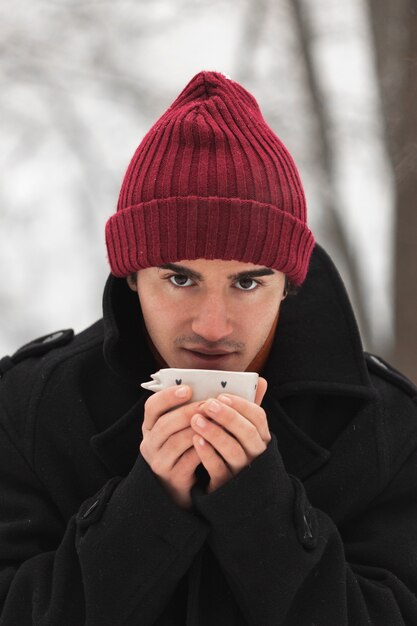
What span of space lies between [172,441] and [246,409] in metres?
0.14

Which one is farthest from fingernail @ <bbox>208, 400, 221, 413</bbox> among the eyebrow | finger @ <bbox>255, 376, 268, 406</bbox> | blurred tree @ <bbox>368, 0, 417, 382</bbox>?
blurred tree @ <bbox>368, 0, 417, 382</bbox>

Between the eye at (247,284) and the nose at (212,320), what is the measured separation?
0.06 m

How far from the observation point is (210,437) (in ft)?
4.91

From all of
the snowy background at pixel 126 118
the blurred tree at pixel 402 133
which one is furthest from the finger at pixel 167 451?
the snowy background at pixel 126 118

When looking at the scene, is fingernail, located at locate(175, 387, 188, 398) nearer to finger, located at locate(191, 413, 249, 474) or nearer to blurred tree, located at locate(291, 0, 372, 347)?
finger, located at locate(191, 413, 249, 474)

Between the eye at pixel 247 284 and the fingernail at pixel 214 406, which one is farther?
the eye at pixel 247 284

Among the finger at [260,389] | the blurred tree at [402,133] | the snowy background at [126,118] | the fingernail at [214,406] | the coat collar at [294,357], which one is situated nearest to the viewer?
the fingernail at [214,406]

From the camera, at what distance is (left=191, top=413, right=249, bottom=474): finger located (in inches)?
58.6

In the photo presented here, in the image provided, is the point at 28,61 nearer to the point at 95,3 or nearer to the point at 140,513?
the point at 95,3

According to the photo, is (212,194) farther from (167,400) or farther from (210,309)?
(167,400)

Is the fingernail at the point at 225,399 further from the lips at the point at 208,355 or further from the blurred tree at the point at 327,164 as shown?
the blurred tree at the point at 327,164

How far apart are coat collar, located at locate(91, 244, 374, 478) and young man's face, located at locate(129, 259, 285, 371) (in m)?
0.15

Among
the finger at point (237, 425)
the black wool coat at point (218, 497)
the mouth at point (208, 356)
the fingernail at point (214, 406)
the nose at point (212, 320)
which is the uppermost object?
the nose at point (212, 320)

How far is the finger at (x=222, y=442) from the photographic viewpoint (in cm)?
149
